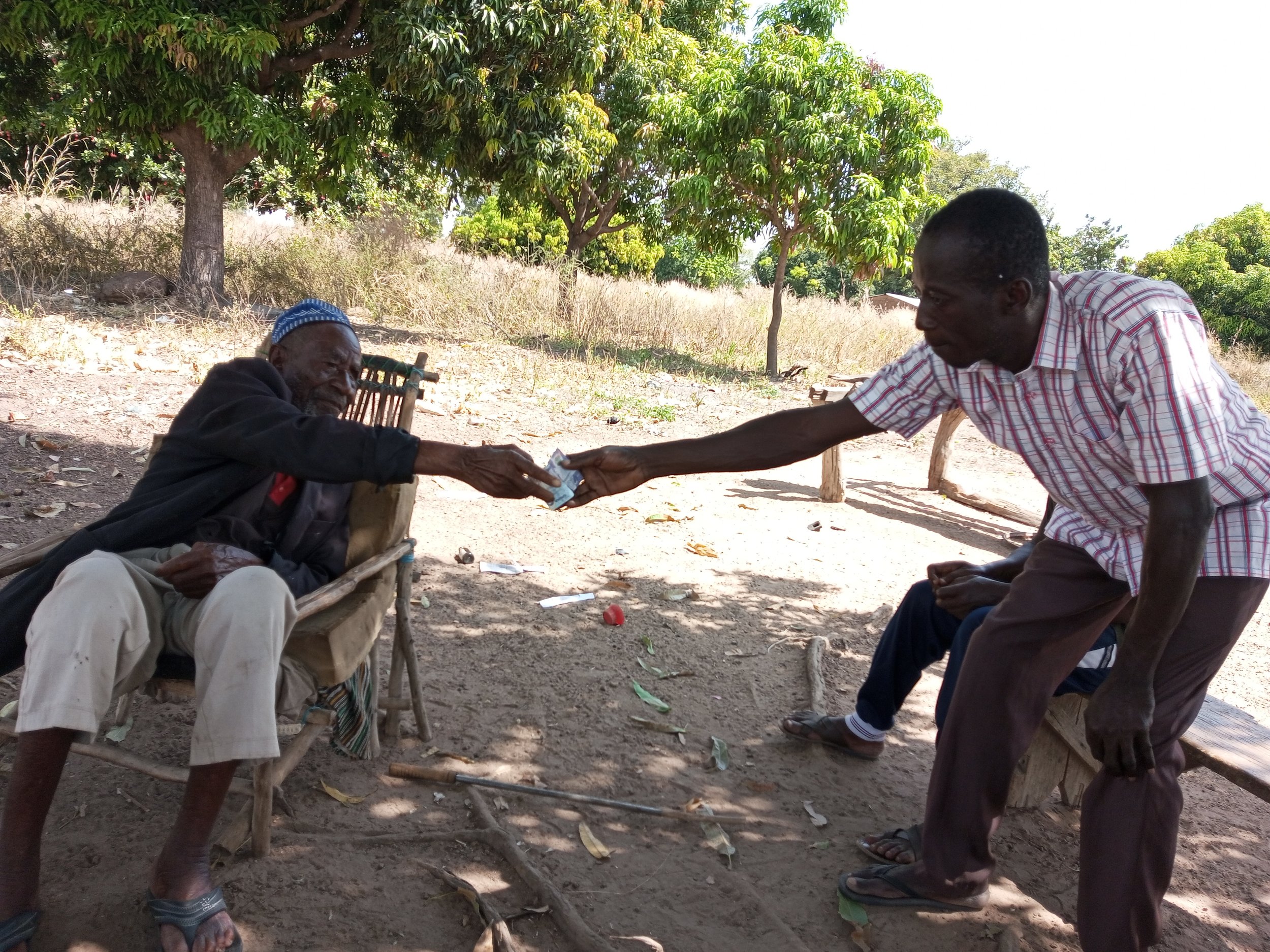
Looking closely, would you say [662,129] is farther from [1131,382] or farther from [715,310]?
[1131,382]

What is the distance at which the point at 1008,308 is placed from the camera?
211cm

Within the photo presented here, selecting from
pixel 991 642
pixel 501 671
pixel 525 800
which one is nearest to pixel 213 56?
pixel 501 671

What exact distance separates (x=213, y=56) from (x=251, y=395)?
356 inches

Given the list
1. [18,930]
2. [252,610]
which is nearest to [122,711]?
[18,930]

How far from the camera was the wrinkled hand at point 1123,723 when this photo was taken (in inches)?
80.8

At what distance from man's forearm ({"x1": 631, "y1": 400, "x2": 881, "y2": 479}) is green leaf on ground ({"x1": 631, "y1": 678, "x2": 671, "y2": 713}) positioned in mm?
1144

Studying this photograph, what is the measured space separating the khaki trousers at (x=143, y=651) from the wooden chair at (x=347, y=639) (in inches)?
5.5

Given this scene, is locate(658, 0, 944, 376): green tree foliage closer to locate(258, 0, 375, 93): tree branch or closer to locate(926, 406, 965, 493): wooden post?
locate(258, 0, 375, 93): tree branch

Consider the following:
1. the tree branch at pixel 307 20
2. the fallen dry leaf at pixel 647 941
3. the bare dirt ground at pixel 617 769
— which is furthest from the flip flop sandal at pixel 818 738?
the tree branch at pixel 307 20

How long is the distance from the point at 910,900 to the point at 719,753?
0.95 meters

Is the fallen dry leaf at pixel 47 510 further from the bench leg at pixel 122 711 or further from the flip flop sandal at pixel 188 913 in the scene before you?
the flip flop sandal at pixel 188 913

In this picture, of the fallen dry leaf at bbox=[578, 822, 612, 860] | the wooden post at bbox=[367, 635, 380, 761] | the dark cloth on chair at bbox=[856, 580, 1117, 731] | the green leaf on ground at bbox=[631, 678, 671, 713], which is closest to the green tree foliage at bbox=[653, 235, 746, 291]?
the green leaf on ground at bbox=[631, 678, 671, 713]

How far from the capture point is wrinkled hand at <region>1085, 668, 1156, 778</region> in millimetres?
2053

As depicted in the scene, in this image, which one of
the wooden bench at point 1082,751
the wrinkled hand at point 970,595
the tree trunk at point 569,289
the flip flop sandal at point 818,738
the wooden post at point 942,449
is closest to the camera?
the wooden bench at point 1082,751
